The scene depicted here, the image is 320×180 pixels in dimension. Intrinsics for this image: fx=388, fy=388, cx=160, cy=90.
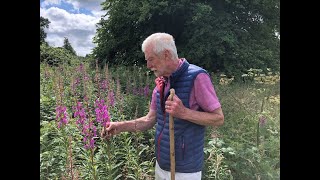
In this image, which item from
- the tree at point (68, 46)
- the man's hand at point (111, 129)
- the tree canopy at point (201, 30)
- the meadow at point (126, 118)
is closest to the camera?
the man's hand at point (111, 129)

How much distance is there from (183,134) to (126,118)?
0.98 meters

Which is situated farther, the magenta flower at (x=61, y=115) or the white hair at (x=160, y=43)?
the magenta flower at (x=61, y=115)

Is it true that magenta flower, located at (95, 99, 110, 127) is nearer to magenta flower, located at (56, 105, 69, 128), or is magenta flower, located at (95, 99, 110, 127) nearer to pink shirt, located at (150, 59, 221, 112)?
magenta flower, located at (56, 105, 69, 128)

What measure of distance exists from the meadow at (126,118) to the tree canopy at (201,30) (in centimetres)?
11

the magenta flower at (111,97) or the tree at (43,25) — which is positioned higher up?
the tree at (43,25)

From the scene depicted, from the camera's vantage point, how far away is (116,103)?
2.46m

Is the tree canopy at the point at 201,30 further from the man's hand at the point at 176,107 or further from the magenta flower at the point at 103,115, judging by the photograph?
the man's hand at the point at 176,107

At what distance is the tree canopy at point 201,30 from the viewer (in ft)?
7.88

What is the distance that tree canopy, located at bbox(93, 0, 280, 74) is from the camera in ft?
7.88

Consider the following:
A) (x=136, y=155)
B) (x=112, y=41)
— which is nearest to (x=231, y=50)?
(x=112, y=41)

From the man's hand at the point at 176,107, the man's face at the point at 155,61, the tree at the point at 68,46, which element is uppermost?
the tree at the point at 68,46

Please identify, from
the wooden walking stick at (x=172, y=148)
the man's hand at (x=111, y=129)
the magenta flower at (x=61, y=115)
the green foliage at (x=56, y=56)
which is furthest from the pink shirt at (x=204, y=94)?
the green foliage at (x=56, y=56)

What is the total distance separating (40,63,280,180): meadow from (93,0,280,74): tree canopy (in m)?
0.11
